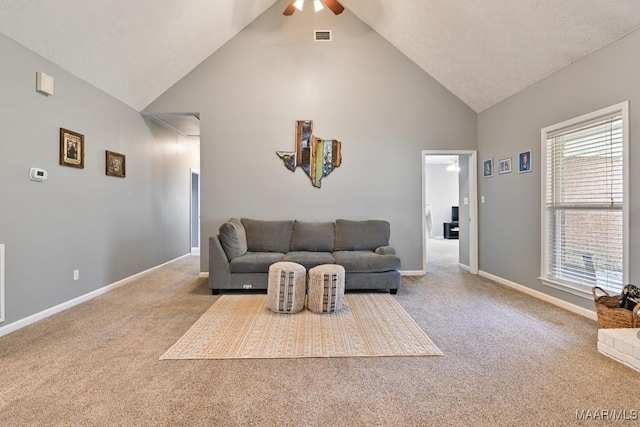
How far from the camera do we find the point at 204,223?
14.9 ft

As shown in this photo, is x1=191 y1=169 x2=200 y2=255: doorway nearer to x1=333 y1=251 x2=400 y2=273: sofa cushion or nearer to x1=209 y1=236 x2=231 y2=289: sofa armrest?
x1=209 y1=236 x2=231 y2=289: sofa armrest

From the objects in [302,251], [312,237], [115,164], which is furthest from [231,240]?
[115,164]

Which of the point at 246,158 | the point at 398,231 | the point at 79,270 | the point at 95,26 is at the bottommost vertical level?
the point at 79,270

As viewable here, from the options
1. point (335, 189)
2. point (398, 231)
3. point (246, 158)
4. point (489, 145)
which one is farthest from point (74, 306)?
point (489, 145)

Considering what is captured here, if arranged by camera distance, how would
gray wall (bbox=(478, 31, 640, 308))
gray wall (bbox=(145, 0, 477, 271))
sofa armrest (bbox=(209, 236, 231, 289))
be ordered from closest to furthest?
gray wall (bbox=(478, 31, 640, 308)) → sofa armrest (bbox=(209, 236, 231, 289)) → gray wall (bbox=(145, 0, 477, 271))

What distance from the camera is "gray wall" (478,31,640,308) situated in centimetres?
252

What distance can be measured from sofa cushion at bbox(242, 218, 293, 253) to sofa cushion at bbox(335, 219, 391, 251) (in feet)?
2.37

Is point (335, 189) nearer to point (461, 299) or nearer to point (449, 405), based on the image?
point (461, 299)

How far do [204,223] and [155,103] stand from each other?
6.31 feet

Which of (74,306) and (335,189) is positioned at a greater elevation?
(335,189)

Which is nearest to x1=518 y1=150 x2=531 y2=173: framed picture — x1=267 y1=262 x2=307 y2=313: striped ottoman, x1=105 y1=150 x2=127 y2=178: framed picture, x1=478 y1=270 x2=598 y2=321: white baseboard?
x1=478 y1=270 x2=598 y2=321: white baseboard

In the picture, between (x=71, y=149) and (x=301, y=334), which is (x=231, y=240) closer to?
(x=301, y=334)

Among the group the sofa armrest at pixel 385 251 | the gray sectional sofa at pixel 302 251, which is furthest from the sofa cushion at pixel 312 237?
the sofa armrest at pixel 385 251

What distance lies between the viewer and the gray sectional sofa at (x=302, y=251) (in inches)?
144
